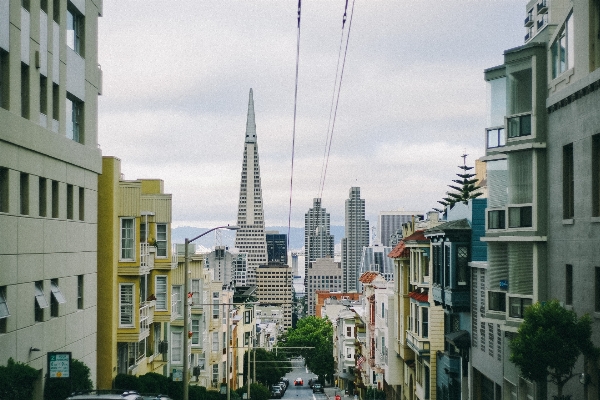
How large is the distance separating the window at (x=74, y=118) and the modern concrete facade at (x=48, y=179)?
0.12 feet

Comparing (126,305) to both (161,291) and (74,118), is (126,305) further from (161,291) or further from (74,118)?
(74,118)

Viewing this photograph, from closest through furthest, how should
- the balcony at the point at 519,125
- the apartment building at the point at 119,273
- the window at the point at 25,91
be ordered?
the window at the point at 25,91 < the balcony at the point at 519,125 < the apartment building at the point at 119,273

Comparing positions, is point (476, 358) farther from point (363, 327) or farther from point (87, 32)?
point (363, 327)

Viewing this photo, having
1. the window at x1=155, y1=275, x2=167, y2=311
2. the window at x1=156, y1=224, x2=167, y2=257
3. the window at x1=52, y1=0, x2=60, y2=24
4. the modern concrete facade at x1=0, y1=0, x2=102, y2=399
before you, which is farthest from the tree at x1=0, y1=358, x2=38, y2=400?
the window at x1=155, y1=275, x2=167, y2=311

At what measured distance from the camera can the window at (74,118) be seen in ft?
96.4

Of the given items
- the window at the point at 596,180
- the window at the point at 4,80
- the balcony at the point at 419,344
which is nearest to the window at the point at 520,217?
the window at the point at 596,180

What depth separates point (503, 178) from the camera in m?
28.1

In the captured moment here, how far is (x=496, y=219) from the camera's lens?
91.9 ft

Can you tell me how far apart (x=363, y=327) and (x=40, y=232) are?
2644 inches

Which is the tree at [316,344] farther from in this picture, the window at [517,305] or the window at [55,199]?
the window at [55,199]

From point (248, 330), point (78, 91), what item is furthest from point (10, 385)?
point (248, 330)

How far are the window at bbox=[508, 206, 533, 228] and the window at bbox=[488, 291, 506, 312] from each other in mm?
3193

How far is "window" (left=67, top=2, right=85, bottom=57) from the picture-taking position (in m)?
29.6

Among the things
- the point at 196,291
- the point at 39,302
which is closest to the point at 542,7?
the point at 39,302
